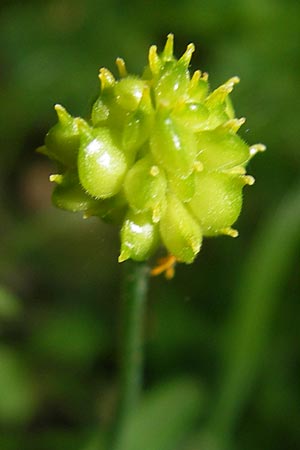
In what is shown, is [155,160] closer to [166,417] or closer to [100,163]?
[100,163]

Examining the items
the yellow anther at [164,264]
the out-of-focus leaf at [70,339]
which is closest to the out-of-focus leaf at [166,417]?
the out-of-focus leaf at [70,339]

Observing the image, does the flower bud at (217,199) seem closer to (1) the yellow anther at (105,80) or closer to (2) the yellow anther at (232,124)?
(2) the yellow anther at (232,124)

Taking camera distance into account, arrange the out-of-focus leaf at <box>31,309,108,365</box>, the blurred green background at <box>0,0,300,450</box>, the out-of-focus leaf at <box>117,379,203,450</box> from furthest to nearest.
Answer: the out-of-focus leaf at <box>31,309,108,365</box> < the blurred green background at <box>0,0,300,450</box> < the out-of-focus leaf at <box>117,379,203,450</box>

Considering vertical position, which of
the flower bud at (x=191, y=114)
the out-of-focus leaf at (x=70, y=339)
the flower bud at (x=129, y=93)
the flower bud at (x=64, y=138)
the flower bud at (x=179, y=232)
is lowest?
the flower bud at (x=179, y=232)

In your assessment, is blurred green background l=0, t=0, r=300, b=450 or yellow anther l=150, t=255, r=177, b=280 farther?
blurred green background l=0, t=0, r=300, b=450

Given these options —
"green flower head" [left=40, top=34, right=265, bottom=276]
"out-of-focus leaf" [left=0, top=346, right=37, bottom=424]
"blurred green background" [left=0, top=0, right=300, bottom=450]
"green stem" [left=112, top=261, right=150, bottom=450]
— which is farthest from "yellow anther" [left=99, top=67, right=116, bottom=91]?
"out-of-focus leaf" [left=0, top=346, right=37, bottom=424]

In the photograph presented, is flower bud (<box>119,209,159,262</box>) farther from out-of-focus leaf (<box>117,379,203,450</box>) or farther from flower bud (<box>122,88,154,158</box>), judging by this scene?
out-of-focus leaf (<box>117,379,203,450</box>)

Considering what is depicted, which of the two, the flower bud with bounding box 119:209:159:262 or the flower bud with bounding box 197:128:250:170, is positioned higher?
the flower bud with bounding box 197:128:250:170

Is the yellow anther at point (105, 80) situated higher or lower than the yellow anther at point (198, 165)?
higher
